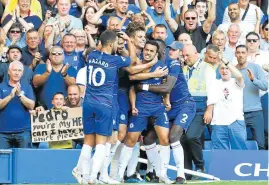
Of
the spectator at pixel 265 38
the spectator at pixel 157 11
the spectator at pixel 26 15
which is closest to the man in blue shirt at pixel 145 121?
the spectator at pixel 157 11

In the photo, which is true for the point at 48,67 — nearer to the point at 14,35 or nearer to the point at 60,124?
the point at 60,124

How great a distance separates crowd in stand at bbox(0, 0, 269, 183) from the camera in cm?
1794

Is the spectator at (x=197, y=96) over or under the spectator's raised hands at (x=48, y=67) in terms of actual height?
under

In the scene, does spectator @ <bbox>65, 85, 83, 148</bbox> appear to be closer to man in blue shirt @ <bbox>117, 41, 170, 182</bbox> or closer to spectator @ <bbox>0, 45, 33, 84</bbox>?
spectator @ <bbox>0, 45, 33, 84</bbox>

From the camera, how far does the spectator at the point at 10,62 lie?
19.2 m

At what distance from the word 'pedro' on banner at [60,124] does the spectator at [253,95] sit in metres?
3.51

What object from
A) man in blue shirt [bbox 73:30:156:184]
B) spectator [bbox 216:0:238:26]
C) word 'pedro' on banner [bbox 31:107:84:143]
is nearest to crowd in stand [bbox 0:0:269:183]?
word 'pedro' on banner [bbox 31:107:84:143]

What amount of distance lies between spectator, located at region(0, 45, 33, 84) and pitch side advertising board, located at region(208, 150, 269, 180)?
3.66 meters

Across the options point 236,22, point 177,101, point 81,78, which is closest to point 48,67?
point 81,78

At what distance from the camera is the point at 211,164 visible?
65.3ft

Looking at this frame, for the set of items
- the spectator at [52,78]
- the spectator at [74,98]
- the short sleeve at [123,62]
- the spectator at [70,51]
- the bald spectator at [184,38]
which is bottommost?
the spectator at [74,98]

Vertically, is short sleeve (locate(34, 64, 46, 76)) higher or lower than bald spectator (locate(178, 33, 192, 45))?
lower

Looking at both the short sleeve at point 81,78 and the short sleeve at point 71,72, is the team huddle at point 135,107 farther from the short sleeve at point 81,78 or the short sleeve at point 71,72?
the short sleeve at point 71,72

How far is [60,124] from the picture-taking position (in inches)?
751
